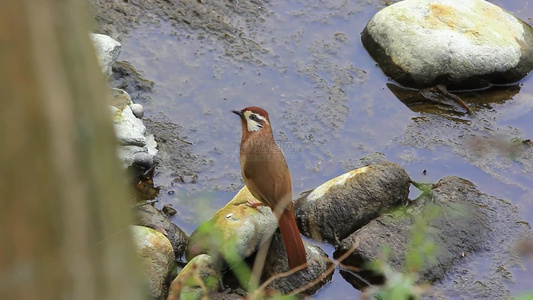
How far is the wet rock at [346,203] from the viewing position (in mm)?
5977

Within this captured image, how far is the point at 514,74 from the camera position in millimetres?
7680

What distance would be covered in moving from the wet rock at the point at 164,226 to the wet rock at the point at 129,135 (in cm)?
55

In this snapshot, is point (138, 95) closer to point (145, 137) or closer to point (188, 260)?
point (145, 137)

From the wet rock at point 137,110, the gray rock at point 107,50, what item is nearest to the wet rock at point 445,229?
the wet rock at point 137,110

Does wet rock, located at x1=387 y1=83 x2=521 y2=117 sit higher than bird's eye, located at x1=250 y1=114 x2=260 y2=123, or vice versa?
bird's eye, located at x1=250 y1=114 x2=260 y2=123

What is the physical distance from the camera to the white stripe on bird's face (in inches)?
245

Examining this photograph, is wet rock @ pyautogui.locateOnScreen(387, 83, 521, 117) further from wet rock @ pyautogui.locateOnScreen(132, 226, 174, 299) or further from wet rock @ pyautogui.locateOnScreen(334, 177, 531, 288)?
wet rock @ pyautogui.locateOnScreen(132, 226, 174, 299)

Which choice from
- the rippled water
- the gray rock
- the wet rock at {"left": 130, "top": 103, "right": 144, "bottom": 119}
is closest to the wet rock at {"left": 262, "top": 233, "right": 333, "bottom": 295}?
the rippled water

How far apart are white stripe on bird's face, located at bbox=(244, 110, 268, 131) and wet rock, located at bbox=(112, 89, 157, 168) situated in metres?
0.80

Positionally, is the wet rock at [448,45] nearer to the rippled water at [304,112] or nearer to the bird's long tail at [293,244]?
the rippled water at [304,112]

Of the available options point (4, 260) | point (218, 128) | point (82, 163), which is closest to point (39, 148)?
point (82, 163)

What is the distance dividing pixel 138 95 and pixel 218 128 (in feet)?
2.45

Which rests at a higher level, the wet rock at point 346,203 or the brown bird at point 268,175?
the brown bird at point 268,175

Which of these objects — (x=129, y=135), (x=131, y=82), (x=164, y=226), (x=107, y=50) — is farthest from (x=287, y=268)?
(x=131, y=82)
